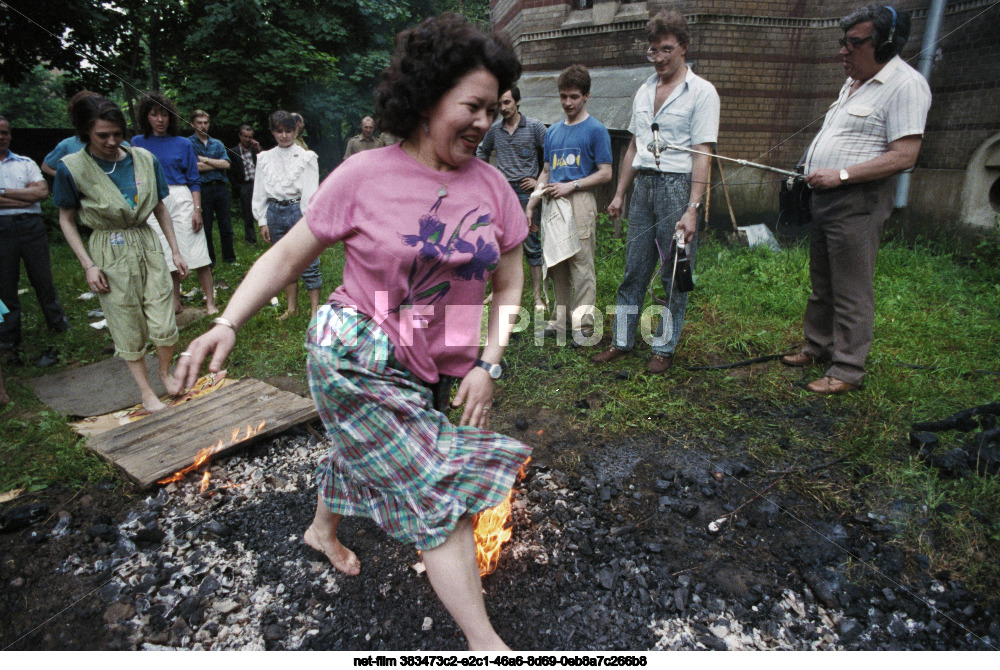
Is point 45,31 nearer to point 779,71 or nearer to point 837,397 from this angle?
point 779,71

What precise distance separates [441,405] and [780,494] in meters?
2.07

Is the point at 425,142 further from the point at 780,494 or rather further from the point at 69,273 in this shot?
the point at 69,273

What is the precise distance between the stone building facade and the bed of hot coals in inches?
245

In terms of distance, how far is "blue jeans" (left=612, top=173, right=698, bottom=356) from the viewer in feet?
14.8

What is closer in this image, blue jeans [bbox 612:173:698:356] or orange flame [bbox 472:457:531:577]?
orange flame [bbox 472:457:531:577]

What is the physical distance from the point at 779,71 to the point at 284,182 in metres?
7.55

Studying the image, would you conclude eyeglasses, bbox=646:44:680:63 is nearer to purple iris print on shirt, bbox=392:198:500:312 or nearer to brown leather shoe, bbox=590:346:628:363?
brown leather shoe, bbox=590:346:628:363

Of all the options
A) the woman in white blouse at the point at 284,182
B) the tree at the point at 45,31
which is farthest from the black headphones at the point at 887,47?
the tree at the point at 45,31

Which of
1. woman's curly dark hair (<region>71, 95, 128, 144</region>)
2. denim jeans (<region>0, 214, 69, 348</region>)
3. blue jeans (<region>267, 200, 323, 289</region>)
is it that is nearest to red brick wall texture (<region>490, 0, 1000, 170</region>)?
blue jeans (<region>267, 200, 323, 289</region>)

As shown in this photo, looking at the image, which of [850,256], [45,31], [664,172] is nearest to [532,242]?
[664,172]

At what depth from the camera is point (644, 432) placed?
12.9ft

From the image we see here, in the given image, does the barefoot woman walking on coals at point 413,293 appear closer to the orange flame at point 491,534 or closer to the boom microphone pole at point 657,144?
the orange flame at point 491,534

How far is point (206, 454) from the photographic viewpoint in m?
3.59

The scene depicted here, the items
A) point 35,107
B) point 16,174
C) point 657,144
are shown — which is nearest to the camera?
point 657,144
